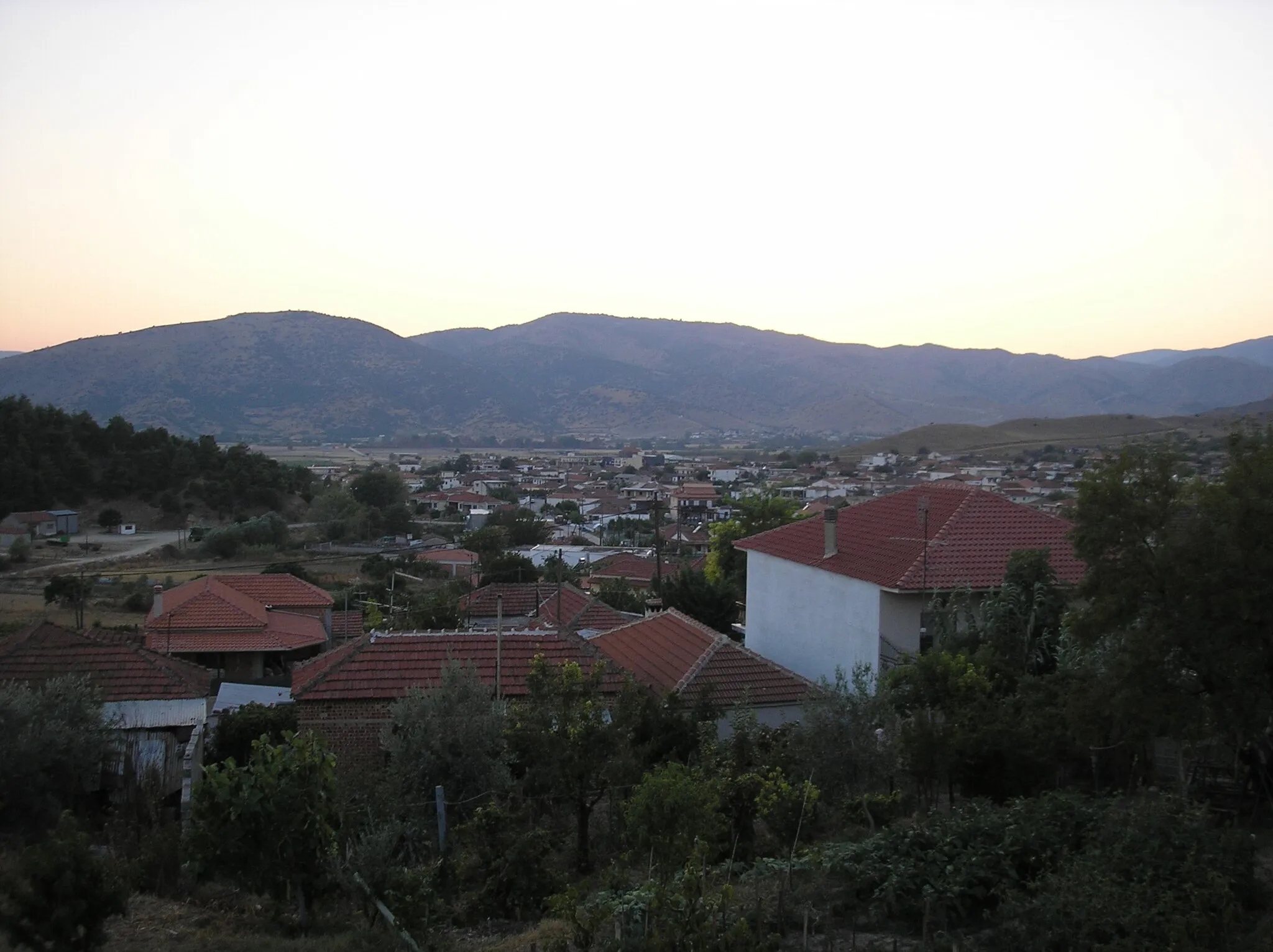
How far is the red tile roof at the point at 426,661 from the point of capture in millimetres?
14641

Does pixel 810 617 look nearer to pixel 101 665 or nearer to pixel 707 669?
pixel 707 669

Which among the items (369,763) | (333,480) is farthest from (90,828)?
(333,480)

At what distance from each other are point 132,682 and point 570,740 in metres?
8.37

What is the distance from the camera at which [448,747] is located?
11328 millimetres

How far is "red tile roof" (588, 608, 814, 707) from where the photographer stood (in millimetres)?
16312

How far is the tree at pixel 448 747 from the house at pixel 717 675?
3789mm

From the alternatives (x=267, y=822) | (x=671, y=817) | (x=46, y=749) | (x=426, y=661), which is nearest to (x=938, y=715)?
(x=671, y=817)

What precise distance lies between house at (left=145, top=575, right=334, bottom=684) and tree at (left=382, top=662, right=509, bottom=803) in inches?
584

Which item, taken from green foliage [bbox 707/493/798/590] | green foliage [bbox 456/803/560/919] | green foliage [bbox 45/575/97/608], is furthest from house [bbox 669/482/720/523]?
green foliage [bbox 456/803/560/919]

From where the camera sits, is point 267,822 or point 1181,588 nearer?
point 267,822

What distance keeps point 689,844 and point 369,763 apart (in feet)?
22.7

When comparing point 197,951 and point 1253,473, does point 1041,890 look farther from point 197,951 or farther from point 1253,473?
point 197,951

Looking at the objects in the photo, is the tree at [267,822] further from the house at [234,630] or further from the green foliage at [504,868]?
the house at [234,630]

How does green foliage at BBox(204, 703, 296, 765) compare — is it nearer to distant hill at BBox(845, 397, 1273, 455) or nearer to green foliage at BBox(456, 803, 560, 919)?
green foliage at BBox(456, 803, 560, 919)
